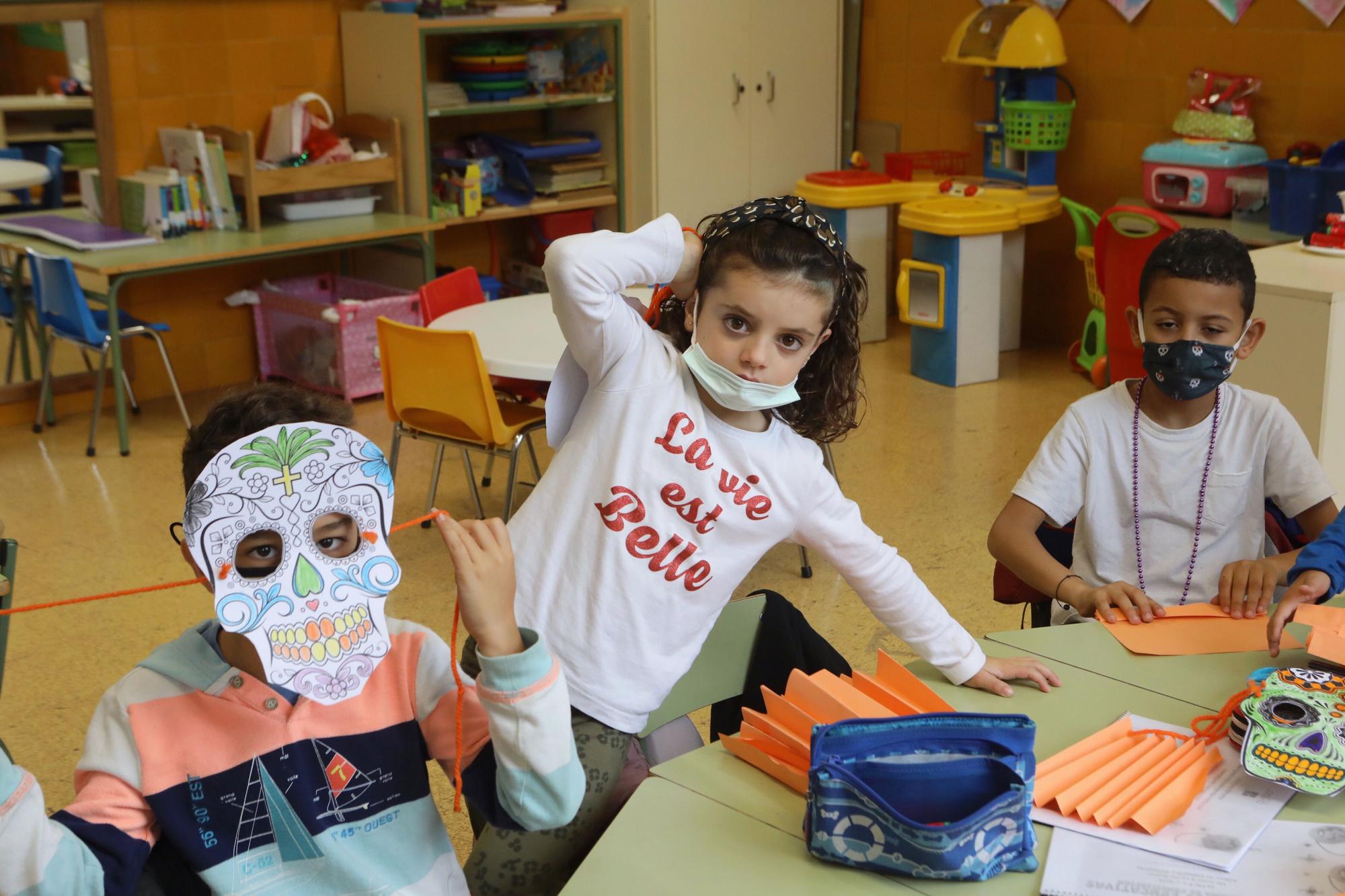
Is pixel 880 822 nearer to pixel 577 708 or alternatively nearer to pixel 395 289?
pixel 577 708

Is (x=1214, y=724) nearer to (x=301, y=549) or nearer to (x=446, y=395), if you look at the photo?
(x=301, y=549)

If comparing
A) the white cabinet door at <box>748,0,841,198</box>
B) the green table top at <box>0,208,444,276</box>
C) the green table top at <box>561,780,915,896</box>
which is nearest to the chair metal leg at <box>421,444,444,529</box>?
the green table top at <box>0,208,444,276</box>

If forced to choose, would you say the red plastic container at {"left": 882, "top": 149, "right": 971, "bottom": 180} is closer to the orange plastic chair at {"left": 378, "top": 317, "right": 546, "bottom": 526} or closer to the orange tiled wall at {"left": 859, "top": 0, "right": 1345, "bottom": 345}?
the orange tiled wall at {"left": 859, "top": 0, "right": 1345, "bottom": 345}

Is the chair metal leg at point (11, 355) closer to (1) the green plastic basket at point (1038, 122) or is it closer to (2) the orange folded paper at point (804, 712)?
(1) the green plastic basket at point (1038, 122)

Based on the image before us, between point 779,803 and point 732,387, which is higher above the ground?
point 732,387

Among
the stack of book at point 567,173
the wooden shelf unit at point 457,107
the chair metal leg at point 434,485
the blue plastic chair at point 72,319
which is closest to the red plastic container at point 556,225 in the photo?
the wooden shelf unit at point 457,107

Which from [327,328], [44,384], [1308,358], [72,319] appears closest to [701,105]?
[327,328]

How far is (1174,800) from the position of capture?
4.25 feet

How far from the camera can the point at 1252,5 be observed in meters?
4.83

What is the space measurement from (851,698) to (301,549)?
0.58m

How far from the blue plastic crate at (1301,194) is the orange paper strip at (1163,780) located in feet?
10.7

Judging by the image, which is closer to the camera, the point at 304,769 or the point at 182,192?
the point at 304,769

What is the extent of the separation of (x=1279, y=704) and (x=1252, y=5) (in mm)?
4171

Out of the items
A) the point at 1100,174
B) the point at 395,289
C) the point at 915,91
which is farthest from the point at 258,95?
the point at 1100,174
